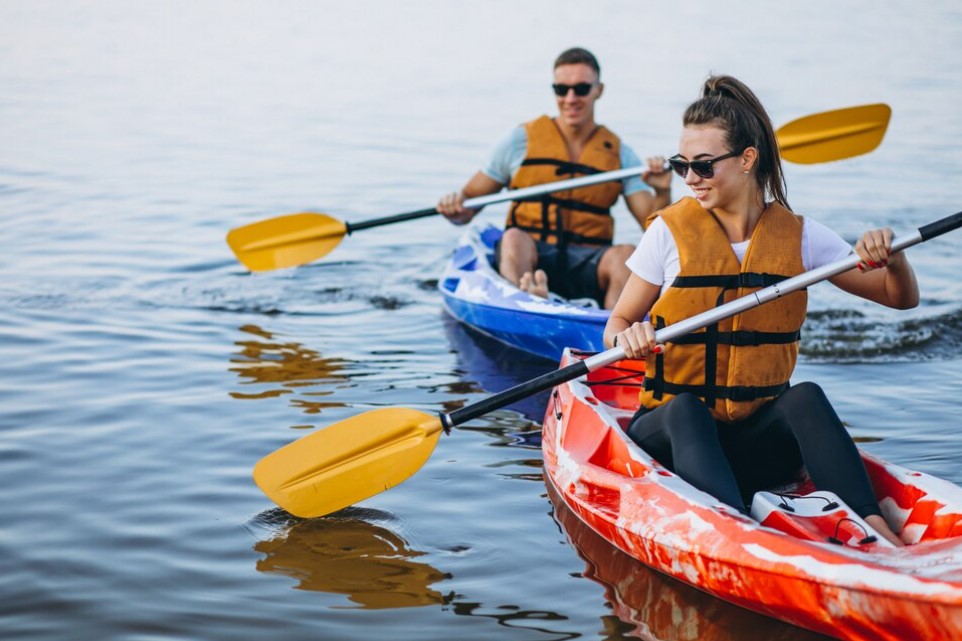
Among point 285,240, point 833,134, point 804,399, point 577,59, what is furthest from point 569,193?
point 804,399

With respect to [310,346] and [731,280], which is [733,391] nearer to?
[731,280]

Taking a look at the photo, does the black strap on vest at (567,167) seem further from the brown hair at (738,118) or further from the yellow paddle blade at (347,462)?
the brown hair at (738,118)

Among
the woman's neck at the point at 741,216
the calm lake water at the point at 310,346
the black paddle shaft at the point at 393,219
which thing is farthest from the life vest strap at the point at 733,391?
the black paddle shaft at the point at 393,219

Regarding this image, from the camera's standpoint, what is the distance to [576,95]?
230 inches

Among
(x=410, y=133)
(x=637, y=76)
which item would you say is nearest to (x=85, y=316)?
(x=410, y=133)

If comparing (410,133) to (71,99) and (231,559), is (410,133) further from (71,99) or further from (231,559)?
(231,559)

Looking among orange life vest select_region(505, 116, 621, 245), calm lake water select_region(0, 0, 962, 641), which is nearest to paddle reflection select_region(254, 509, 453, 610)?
calm lake water select_region(0, 0, 962, 641)

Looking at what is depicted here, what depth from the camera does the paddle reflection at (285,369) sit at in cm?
514

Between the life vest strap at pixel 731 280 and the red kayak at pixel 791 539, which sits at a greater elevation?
the life vest strap at pixel 731 280

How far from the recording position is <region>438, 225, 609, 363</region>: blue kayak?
519cm

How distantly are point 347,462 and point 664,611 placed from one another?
107 centimetres

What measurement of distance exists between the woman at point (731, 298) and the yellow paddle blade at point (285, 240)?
328 cm

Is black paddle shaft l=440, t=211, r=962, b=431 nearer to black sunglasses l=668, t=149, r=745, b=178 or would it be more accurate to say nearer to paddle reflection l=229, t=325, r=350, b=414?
black sunglasses l=668, t=149, r=745, b=178

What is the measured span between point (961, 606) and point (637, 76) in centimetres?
1232
